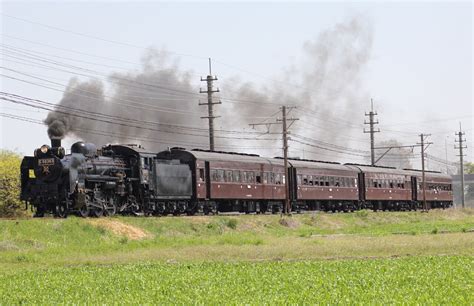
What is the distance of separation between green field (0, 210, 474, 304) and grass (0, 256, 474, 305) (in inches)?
1.2

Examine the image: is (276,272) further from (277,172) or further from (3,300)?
(277,172)

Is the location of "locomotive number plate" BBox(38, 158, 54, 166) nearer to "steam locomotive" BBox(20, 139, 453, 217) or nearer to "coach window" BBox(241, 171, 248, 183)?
"steam locomotive" BBox(20, 139, 453, 217)

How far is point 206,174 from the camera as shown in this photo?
46.4 metres

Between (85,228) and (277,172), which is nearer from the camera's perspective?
(85,228)

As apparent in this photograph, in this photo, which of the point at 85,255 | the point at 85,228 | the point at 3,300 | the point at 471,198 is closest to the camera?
the point at 3,300

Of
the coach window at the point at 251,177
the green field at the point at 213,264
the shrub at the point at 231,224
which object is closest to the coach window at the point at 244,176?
the coach window at the point at 251,177

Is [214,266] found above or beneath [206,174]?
beneath

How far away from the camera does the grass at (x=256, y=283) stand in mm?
16141

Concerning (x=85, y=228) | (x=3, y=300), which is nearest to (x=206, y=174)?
(x=85, y=228)

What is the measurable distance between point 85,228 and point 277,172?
22858 millimetres

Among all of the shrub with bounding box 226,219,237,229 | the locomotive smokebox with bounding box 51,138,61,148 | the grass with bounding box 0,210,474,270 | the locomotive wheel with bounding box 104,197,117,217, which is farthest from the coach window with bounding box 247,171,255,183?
the locomotive smokebox with bounding box 51,138,61,148

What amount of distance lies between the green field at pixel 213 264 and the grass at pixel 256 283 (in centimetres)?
3

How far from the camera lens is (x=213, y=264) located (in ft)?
85.4

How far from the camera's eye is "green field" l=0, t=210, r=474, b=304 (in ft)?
56.3
